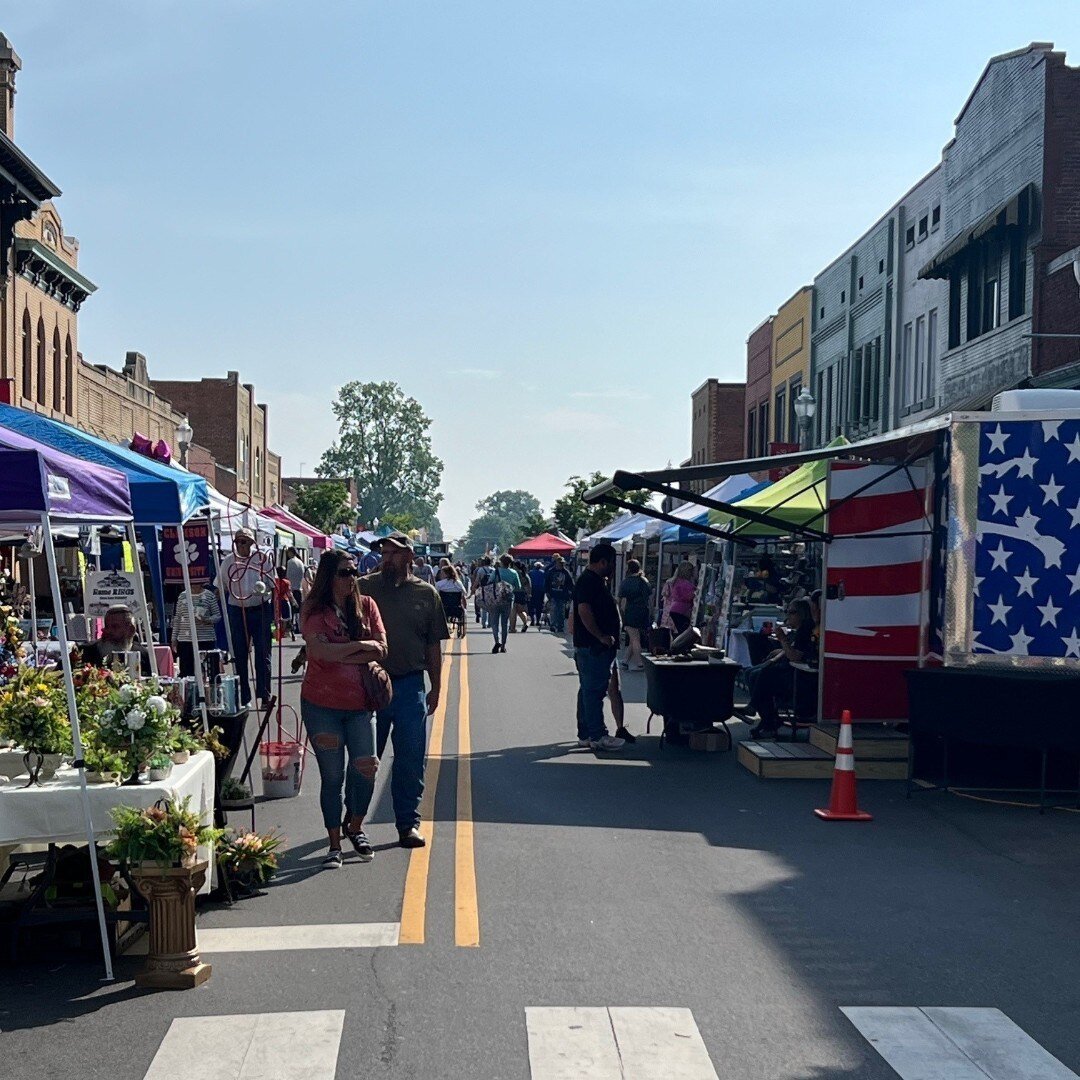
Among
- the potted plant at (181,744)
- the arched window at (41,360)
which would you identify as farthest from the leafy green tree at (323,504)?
the potted plant at (181,744)

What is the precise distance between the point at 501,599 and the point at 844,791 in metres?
18.4

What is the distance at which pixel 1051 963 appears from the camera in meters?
6.67

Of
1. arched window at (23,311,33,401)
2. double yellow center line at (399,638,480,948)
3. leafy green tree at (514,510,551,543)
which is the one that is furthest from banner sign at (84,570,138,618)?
leafy green tree at (514,510,551,543)

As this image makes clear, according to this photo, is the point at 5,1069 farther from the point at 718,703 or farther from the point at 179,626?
the point at 179,626

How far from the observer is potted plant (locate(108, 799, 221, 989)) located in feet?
20.2

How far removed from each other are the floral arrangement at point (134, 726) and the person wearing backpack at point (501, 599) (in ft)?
69.0

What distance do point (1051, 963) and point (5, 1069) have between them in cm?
466

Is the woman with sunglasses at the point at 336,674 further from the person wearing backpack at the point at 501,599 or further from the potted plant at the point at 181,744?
the person wearing backpack at the point at 501,599

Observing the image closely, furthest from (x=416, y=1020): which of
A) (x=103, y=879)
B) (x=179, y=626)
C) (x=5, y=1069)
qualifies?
(x=179, y=626)

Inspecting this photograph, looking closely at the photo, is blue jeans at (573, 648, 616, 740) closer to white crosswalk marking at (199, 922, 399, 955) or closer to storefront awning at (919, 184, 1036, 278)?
white crosswalk marking at (199, 922, 399, 955)

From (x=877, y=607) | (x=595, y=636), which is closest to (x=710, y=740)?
(x=595, y=636)

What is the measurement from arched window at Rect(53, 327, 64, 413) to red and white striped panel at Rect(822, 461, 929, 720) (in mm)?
27365

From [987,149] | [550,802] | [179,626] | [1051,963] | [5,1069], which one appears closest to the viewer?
[5,1069]

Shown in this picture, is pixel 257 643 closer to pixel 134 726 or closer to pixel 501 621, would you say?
pixel 134 726
